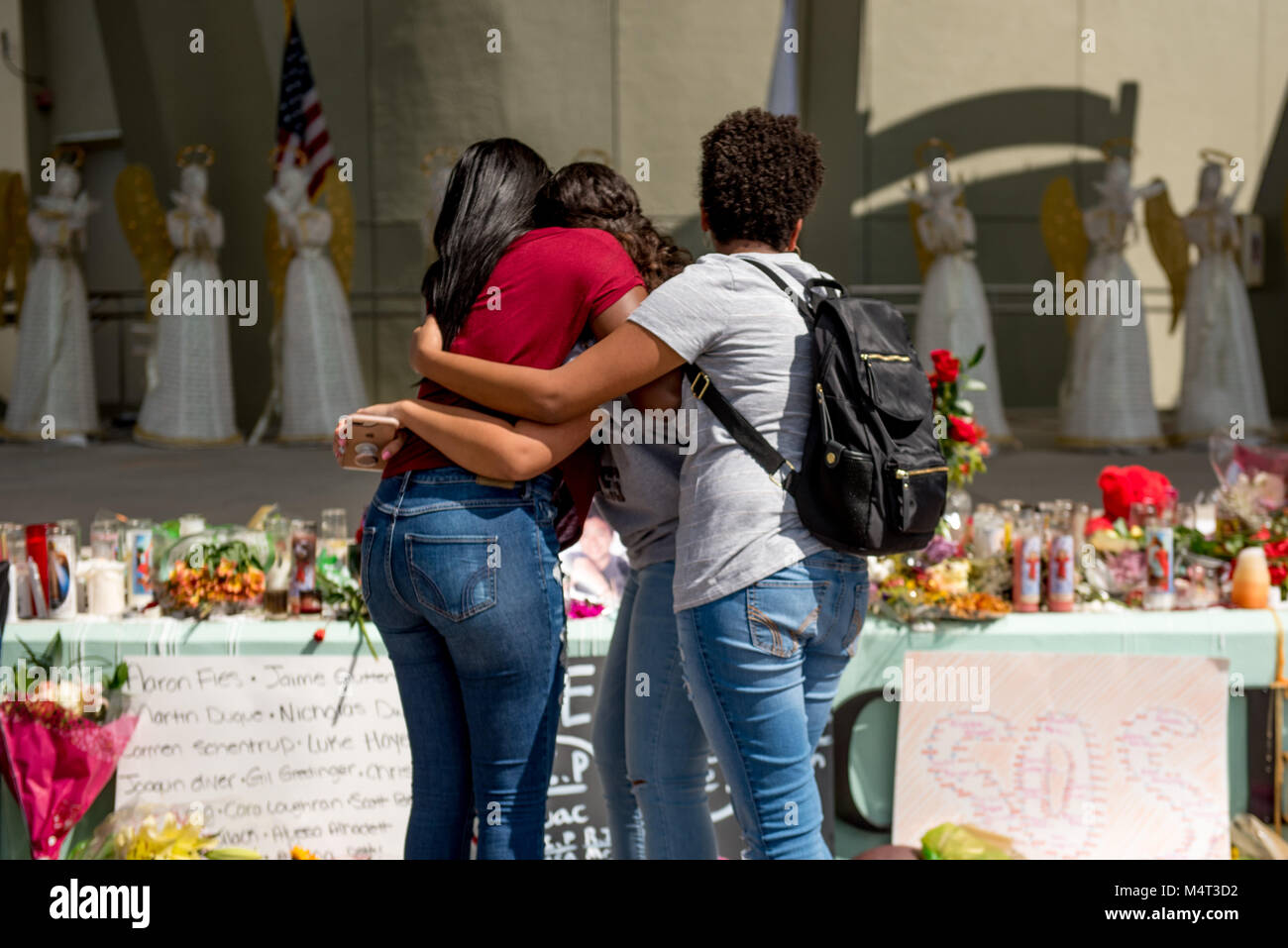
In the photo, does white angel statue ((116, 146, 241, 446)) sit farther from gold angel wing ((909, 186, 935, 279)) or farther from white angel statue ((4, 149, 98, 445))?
gold angel wing ((909, 186, 935, 279))

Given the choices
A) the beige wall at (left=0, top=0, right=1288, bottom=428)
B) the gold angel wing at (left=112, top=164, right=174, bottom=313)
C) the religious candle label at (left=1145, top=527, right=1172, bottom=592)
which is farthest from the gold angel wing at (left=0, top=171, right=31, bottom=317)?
the religious candle label at (left=1145, top=527, right=1172, bottom=592)

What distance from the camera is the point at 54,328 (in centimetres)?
809

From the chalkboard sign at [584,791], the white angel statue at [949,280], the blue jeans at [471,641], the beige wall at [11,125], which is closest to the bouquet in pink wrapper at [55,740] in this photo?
the chalkboard sign at [584,791]

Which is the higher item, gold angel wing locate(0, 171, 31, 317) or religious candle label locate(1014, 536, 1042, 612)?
gold angel wing locate(0, 171, 31, 317)

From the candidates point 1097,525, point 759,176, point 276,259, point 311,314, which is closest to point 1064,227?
point 311,314

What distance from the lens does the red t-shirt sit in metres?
1.55

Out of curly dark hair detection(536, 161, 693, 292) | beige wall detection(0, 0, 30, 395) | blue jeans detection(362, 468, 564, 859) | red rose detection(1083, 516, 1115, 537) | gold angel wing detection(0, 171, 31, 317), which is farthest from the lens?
beige wall detection(0, 0, 30, 395)

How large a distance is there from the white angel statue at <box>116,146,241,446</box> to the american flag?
0.53 meters

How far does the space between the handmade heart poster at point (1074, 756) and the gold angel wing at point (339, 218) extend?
6659mm

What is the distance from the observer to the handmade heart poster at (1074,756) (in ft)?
7.98

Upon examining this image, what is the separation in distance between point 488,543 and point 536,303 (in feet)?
1.06
